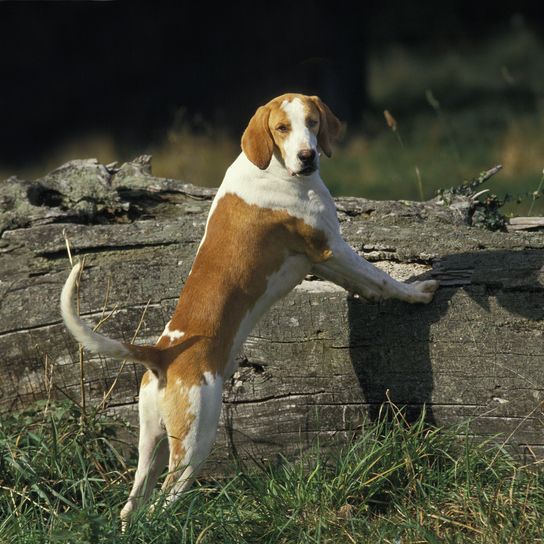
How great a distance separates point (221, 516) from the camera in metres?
4.38

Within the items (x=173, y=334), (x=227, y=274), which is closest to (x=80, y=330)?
(x=173, y=334)

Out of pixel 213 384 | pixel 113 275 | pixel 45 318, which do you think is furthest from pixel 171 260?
pixel 213 384

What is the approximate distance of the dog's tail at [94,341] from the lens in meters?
4.32

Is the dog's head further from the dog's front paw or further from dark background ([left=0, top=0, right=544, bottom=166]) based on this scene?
dark background ([left=0, top=0, right=544, bottom=166])

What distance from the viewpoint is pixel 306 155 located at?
4688mm

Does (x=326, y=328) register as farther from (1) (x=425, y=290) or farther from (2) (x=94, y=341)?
(2) (x=94, y=341)

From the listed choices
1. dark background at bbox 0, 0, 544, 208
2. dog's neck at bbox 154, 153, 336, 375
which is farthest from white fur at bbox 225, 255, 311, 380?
dark background at bbox 0, 0, 544, 208

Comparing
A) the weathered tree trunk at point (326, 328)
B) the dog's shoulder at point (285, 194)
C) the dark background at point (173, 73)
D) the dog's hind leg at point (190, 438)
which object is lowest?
the dog's hind leg at point (190, 438)

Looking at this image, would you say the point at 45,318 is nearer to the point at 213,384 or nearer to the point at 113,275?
the point at 113,275

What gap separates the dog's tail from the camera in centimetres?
432

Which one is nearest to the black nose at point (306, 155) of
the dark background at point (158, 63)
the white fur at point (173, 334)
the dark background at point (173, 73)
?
the white fur at point (173, 334)

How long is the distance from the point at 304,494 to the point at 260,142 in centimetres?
152

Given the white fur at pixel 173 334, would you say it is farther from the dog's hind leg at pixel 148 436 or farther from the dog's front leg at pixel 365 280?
the dog's front leg at pixel 365 280

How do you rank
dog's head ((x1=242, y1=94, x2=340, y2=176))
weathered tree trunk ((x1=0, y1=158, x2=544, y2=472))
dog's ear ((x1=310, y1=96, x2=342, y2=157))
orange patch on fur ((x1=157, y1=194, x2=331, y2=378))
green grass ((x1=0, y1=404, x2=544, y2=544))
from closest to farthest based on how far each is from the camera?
green grass ((x1=0, y1=404, x2=544, y2=544)), orange patch on fur ((x1=157, y1=194, x2=331, y2=378)), dog's head ((x1=242, y1=94, x2=340, y2=176)), dog's ear ((x1=310, y1=96, x2=342, y2=157)), weathered tree trunk ((x1=0, y1=158, x2=544, y2=472))
